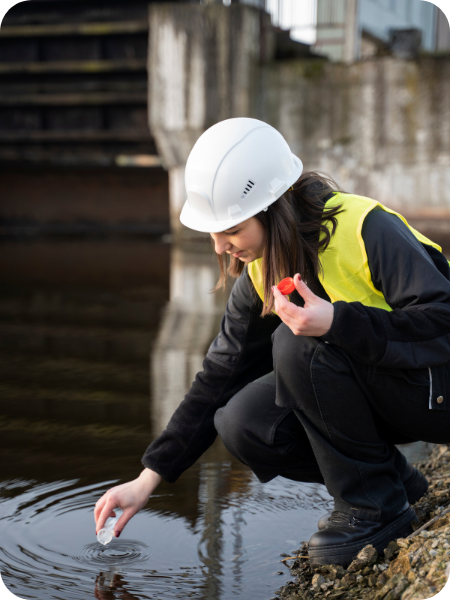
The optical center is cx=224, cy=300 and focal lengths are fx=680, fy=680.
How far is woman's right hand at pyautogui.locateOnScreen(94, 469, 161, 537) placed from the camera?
1.51m

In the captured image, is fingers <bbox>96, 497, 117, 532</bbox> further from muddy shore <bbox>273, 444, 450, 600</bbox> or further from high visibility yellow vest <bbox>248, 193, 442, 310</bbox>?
high visibility yellow vest <bbox>248, 193, 442, 310</bbox>

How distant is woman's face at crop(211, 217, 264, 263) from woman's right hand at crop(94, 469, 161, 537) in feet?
1.89

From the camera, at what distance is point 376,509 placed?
1.50 metres

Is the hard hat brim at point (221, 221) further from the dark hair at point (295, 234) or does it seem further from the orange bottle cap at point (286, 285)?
the orange bottle cap at point (286, 285)

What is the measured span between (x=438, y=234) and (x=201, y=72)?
2937 millimetres

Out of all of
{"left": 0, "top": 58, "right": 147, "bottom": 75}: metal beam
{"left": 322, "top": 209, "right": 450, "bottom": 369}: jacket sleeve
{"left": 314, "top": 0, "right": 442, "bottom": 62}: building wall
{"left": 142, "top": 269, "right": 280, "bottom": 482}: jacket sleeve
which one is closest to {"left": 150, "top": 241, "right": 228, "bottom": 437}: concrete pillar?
{"left": 142, "top": 269, "right": 280, "bottom": 482}: jacket sleeve

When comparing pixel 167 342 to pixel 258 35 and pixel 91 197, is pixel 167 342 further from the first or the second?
pixel 91 197

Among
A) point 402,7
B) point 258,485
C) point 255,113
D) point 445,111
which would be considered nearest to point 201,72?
point 255,113

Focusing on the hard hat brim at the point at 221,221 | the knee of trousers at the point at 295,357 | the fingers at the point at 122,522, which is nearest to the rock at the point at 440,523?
the knee of trousers at the point at 295,357

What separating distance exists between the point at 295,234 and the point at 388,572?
0.73 m

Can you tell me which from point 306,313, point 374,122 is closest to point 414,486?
point 306,313

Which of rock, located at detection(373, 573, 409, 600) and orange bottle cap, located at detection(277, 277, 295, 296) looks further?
orange bottle cap, located at detection(277, 277, 295, 296)

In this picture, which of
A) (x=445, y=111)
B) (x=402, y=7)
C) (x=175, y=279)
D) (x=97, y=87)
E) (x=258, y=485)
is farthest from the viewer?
(x=402, y=7)

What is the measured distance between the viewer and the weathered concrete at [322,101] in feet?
22.0
